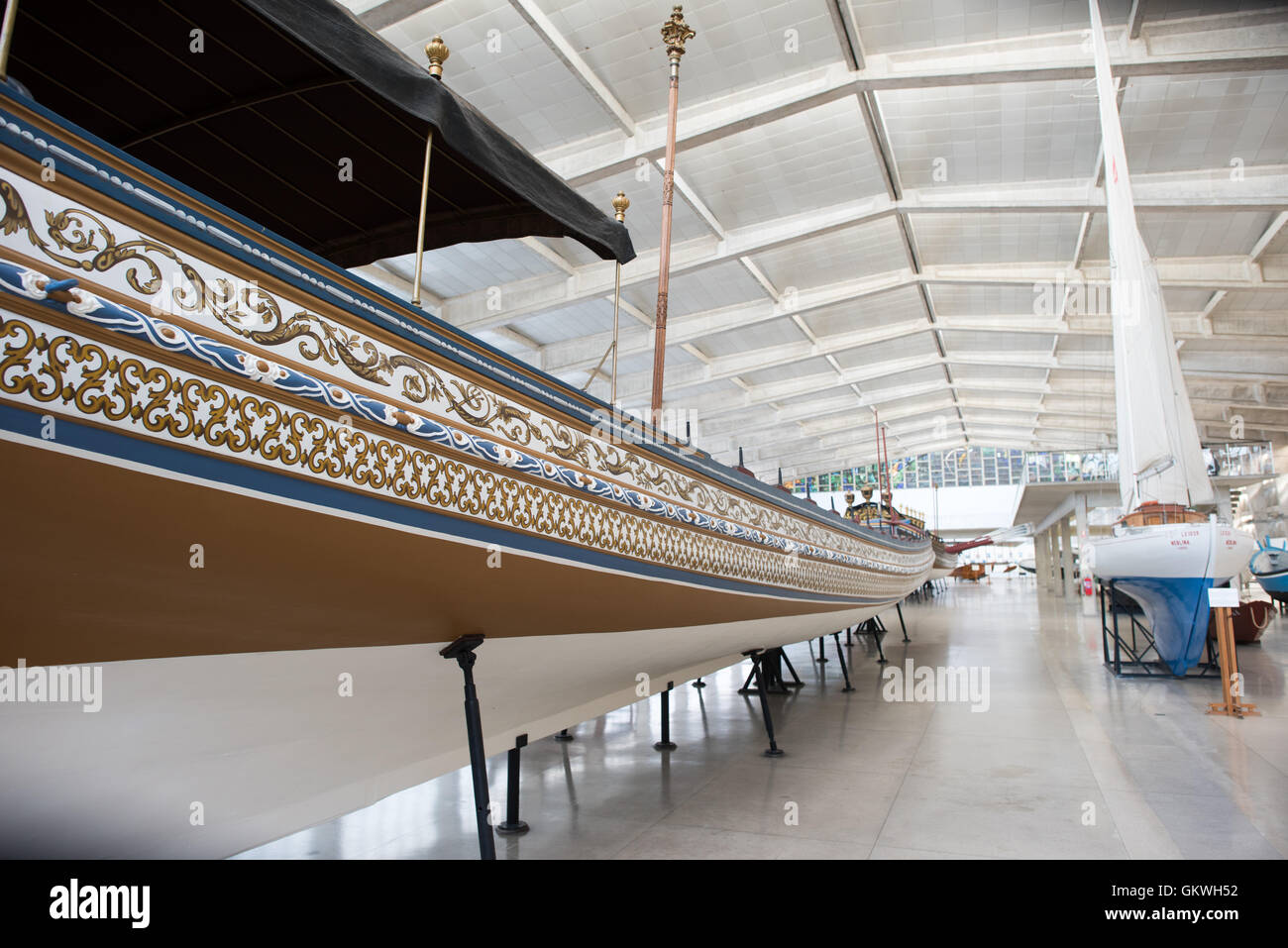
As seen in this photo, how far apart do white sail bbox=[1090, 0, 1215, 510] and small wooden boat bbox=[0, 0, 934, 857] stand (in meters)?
6.66

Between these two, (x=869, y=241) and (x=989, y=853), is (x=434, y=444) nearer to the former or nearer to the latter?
(x=989, y=853)

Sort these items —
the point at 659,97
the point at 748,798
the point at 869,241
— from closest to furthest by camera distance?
the point at 748,798
the point at 659,97
the point at 869,241

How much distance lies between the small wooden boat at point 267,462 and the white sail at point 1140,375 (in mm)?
6661

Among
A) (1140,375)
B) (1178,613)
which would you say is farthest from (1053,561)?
(1178,613)

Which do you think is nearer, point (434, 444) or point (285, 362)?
point (285, 362)

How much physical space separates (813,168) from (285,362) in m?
9.78

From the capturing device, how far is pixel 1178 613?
6.95 metres

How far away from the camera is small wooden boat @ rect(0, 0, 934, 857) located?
109 centimetres

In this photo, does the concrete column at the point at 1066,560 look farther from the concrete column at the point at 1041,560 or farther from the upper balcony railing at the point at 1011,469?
the concrete column at the point at 1041,560

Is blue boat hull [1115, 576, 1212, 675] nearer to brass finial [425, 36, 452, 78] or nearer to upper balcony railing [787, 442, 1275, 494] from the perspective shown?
brass finial [425, 36, 452, 78]

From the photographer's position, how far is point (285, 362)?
135 cm

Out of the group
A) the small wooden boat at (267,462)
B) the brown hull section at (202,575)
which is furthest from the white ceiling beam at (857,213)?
the brown hull section at (202,575)

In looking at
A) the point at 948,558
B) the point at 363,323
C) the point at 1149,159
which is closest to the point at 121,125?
the point at 363,323

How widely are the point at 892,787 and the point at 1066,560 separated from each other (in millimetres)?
26106
